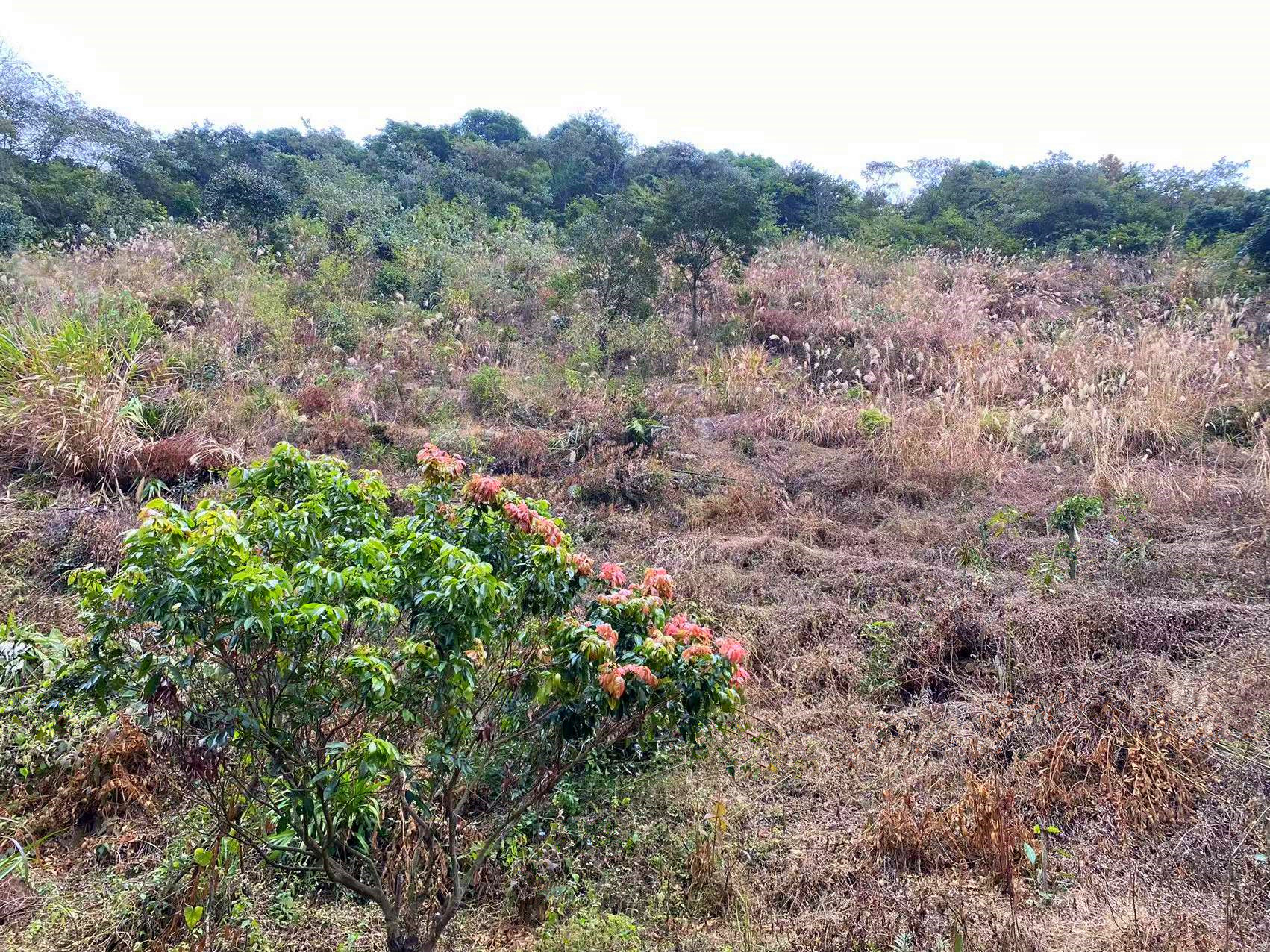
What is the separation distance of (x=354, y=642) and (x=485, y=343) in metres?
8.12

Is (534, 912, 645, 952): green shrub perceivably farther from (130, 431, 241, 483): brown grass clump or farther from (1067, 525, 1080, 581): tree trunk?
(130, 431, 241, 483): brown grass clump

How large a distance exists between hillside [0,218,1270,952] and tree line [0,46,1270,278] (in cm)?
135

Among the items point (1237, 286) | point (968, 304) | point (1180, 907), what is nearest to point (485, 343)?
point (968, 304)

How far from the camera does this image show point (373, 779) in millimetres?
1790

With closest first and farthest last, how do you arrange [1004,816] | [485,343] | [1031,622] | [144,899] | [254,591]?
[254,591]
[144,899]
[1004,816]
[1031,622]
[485,343]

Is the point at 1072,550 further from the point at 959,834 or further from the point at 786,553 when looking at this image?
the point at 959,834

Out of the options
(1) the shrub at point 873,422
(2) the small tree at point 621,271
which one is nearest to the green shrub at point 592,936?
(1) the shrub at point 873,422

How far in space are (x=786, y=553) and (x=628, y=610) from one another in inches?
128

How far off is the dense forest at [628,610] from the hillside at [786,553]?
0.08 ft

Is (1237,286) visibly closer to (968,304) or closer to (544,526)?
(968,304)

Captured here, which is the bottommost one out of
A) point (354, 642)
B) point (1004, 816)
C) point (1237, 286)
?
point (1004, 816)

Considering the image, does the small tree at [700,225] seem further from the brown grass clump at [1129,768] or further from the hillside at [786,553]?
the brown grass clump at [1129,768]

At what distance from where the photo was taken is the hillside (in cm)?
235

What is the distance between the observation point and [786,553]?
5.05 meters
